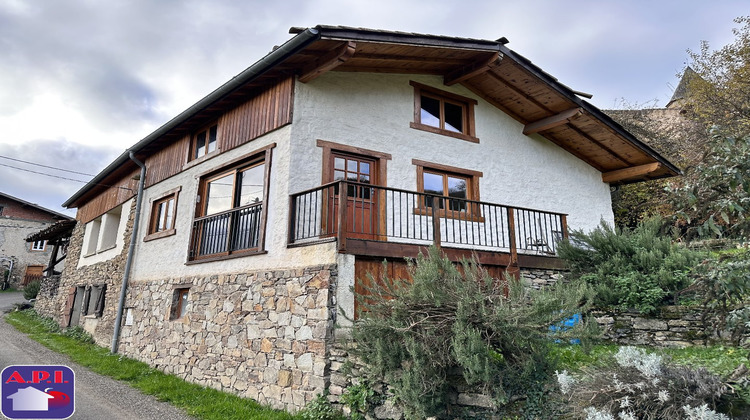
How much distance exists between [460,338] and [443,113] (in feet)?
19.9

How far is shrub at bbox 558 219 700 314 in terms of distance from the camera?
633cm

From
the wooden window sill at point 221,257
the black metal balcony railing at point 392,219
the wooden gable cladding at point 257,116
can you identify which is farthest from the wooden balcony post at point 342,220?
the wooden gable cladding at point 257,116

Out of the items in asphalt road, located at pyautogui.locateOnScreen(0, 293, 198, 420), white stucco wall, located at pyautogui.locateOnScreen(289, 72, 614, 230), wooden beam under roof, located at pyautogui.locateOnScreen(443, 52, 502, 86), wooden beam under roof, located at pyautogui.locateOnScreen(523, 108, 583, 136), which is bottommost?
asphalt road, located at pyautogui.locateOnScreen(0, 293, 198, 420)

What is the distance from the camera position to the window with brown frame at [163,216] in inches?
372

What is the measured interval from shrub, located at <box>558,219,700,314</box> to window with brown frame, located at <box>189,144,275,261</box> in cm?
550

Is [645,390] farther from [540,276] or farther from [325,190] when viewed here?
[325,190]

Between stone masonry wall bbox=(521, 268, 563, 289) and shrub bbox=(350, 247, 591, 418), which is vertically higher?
stone masonry wall bbox=(521, 268, 563, 289)

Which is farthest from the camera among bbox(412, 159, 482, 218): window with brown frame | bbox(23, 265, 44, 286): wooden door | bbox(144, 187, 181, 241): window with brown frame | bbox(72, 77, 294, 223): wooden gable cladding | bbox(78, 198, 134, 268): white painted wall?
bbox(23, 265, 44, 286): wooden door

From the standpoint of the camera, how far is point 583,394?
331 centimetres

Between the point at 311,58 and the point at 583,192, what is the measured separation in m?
7.33

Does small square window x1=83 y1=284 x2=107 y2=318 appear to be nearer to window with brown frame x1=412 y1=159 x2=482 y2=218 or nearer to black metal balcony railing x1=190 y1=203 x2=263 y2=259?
black metal balcony railing x1=190 y1=203 x2=263 y2=259

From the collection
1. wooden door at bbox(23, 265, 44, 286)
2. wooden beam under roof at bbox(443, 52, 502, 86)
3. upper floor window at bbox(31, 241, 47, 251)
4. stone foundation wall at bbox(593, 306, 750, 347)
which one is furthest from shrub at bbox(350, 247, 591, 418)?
upper floor window at bbox(31, 241, 47, 251)

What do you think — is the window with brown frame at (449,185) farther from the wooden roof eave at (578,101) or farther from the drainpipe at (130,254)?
the drainpipe at (130,254)

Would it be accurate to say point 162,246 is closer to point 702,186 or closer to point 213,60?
point 213,60
